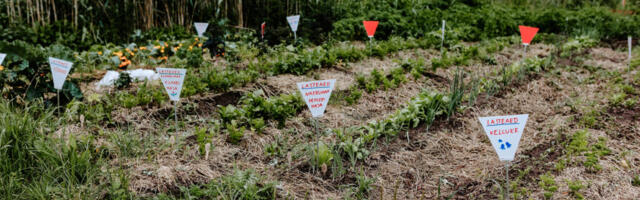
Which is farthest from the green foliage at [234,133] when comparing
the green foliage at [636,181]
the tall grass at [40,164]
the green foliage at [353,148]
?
the green foliage at [636,181]

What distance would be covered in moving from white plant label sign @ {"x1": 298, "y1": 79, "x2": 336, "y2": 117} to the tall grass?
1206 mm

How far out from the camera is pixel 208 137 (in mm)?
3016

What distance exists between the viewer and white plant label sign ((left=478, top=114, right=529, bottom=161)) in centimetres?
216

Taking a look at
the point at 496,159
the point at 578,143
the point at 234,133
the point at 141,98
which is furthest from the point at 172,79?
the point at 578,143

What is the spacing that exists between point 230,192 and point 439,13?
17.9 ft

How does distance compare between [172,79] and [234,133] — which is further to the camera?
[234,133]

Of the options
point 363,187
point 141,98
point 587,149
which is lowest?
point 363,187

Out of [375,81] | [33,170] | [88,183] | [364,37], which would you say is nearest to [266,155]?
[88,183]

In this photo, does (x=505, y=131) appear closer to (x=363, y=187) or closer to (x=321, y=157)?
(x=363, y=187)

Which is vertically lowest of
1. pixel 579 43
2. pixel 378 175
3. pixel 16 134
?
pixel 378 175

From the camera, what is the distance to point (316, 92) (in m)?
2.56

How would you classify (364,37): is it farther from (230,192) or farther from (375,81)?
(230,192)

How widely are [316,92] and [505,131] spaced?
1.01 m

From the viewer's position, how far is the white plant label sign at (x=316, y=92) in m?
2.53
